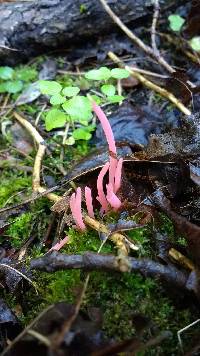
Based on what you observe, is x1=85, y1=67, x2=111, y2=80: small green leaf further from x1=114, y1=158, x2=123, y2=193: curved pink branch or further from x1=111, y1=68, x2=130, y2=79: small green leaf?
x1=114, y1=158, x2=123, y2=193: curved pink branch

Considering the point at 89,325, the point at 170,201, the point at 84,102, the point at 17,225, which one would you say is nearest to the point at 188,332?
the point at 89,325

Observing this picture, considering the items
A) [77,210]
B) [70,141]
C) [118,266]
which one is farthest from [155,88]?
[118,266]

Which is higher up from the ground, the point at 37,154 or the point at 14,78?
the point at 14,78

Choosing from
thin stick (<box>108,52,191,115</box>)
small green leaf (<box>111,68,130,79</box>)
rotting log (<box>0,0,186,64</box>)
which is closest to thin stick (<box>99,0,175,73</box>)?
rotting log (<box>0,0,186,64</box>)

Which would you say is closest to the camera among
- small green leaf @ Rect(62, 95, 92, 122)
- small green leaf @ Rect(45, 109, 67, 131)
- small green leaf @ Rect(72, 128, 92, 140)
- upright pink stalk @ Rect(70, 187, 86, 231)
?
upright pink stalk @ Rect(70, 187, 86, 231)

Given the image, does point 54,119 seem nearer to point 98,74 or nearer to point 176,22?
point 98,74

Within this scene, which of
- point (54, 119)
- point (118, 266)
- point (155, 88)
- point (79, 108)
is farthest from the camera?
point (155, 88)

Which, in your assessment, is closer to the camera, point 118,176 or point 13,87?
point 118,176
